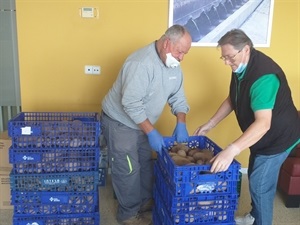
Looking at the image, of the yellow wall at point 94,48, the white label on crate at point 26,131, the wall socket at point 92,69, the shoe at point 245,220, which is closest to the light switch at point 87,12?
the yellow wall at point 94,48

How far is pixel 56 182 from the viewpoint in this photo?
1897mm

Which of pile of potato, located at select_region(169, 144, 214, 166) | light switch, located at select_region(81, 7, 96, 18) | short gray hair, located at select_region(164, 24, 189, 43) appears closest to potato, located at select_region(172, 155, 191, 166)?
pile of potato, located at select_region(169, 144, 214, 166)

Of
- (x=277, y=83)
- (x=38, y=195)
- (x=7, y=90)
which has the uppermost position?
(x=277, y=83)

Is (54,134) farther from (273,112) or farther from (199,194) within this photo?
(273,112)

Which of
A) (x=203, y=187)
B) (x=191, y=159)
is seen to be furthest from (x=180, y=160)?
(x=203, y=187)

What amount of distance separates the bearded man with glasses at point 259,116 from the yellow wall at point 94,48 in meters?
0.96

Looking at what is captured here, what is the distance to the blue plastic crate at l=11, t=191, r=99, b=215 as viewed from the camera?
1.89 metres

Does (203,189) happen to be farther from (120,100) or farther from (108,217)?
(108,217)

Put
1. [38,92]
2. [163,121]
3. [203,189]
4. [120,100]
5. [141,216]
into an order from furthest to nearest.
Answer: [163,121], [38,92], [141,216], [120,100], [203,189]

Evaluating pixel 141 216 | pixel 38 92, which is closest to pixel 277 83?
pixel 141 216

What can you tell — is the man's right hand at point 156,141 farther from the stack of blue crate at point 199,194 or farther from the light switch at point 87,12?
the light switch at point 87,12

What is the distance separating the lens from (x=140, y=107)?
181 cm

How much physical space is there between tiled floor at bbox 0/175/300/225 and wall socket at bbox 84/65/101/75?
1014mm

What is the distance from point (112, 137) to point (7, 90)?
134 cm
